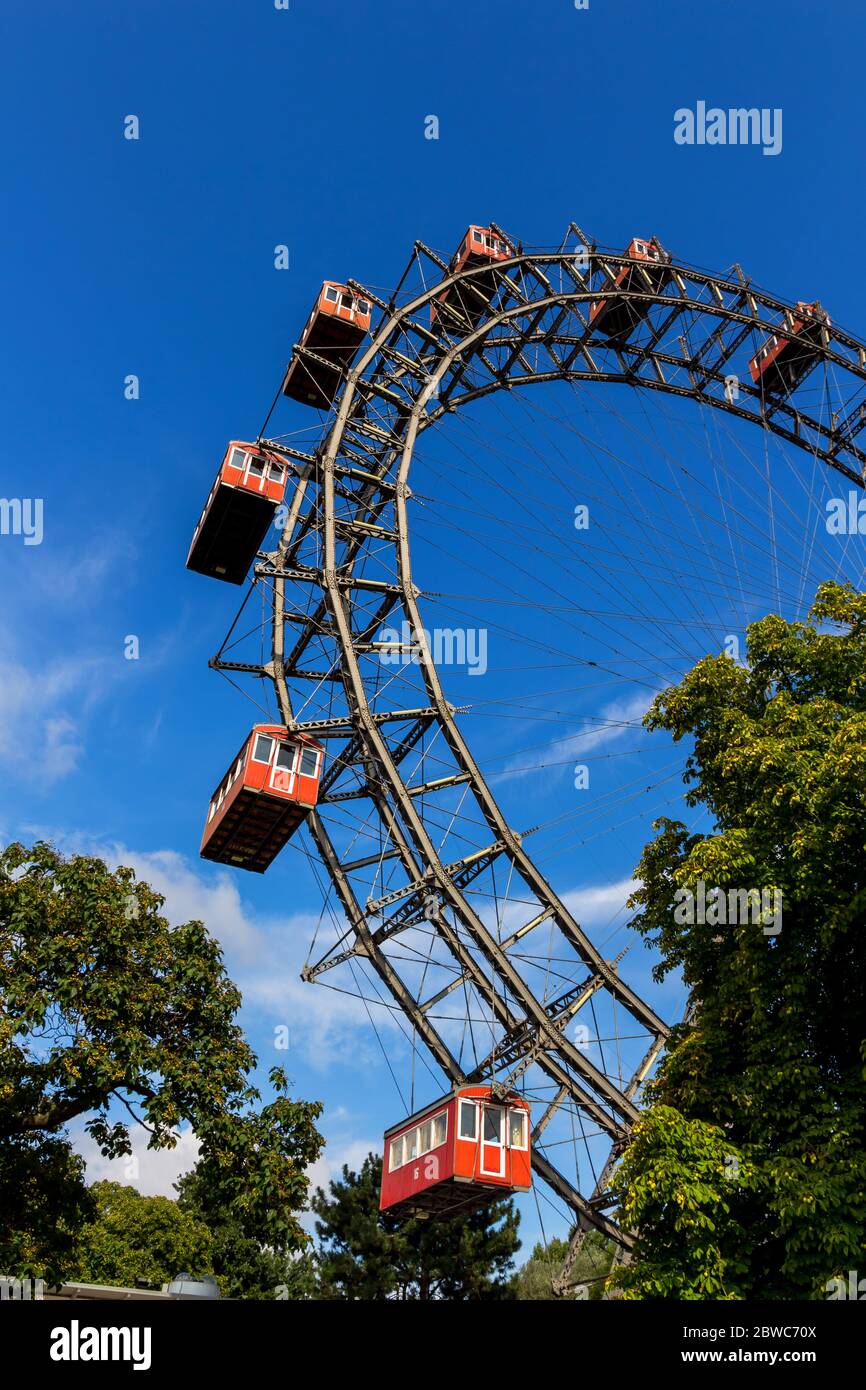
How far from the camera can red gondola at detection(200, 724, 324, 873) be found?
1031 inches

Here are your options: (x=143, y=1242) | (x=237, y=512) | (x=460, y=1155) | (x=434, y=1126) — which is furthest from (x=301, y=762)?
(x=143, y=1242)

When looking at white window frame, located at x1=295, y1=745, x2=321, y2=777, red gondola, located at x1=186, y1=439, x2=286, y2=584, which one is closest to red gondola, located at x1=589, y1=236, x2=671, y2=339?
red gondola, located at x1=186, y1=439, x2=286, y2=584

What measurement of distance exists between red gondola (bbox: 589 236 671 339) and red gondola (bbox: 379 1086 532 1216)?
2742 centimetres

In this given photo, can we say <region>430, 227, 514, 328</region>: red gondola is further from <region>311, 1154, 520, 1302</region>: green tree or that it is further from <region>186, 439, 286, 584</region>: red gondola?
<region>311, 1154, 520, 1302</region>: green tree

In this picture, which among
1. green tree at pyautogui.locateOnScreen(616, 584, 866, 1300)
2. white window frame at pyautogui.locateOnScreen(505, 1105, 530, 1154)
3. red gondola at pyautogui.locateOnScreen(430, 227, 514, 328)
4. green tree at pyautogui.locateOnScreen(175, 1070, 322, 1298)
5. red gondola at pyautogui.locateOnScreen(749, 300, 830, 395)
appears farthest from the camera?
red gondola at pyautogui.locateOnScreen(749, 300, 830, 395)

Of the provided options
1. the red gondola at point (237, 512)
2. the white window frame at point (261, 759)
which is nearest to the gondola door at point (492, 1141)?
the white window frame at point (261, 759)

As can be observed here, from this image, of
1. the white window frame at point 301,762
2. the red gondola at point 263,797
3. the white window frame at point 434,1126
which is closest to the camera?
the white window frame at point 434,1126

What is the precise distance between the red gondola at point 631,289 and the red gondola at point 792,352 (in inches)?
218

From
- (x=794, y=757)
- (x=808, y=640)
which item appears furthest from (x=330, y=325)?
(x=794, y=757)

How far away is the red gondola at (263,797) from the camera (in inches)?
1031

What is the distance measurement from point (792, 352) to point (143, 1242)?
167 ft

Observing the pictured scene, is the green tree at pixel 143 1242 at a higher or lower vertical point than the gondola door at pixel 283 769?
lower

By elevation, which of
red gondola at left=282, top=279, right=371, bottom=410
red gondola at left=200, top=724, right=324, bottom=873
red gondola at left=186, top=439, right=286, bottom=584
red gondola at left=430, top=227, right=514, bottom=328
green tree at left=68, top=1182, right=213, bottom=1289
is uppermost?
red gondola at left=430, top=227, right=514, bottom=328

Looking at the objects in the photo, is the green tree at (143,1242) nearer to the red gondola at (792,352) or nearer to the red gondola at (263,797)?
the red gondola at (263,797)
